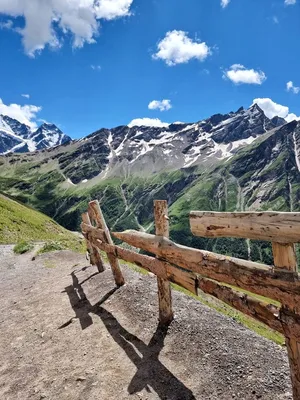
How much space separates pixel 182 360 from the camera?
7426 millimetres

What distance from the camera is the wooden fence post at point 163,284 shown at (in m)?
9.02

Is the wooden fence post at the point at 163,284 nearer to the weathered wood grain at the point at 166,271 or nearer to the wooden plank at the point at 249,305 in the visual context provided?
the weathered wood grain at the point at 166,271

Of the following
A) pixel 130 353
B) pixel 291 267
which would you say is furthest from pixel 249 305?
pixel 130 353

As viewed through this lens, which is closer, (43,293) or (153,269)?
(153,269)

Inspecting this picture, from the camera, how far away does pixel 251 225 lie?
5887mm

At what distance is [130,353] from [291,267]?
4817mm

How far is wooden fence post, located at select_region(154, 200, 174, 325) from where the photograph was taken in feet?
29.6

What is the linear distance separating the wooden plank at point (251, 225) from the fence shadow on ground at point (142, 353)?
132 inches

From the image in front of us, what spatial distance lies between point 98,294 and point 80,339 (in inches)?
135

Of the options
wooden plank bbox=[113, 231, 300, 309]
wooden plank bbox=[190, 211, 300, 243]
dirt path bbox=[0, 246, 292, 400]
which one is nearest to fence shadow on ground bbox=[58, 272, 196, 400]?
dirt path bbox=[0, 246, 292, 400]

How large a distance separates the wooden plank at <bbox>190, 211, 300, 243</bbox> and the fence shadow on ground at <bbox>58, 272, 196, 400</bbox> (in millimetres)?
3348

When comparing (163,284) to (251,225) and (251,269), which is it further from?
(251,225)

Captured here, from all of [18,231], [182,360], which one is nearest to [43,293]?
[182,360]

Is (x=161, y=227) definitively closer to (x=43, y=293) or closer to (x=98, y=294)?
(x=98, y=294)
